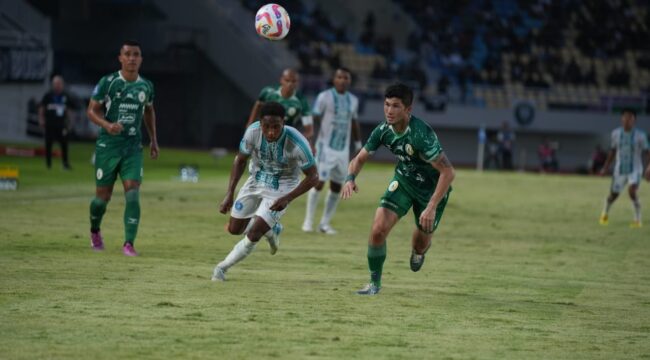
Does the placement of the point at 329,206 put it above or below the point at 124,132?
below

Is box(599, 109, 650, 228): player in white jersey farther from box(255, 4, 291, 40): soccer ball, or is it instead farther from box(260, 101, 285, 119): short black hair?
box(260, 101, 285, 119): short black hair

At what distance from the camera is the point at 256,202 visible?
1317 cm

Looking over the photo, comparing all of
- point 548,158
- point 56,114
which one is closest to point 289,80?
point 56,114

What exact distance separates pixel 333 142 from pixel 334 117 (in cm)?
43

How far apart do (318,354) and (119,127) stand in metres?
6.88

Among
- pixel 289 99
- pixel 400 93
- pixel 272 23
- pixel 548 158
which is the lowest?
pixel 548 158

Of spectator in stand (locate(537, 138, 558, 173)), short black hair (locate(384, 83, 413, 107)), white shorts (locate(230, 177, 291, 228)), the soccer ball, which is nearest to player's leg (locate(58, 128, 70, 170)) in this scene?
the soccer ball

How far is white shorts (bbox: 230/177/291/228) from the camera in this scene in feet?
42.2

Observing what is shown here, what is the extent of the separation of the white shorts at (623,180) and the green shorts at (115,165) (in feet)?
41.9

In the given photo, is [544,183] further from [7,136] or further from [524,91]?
[7,136]

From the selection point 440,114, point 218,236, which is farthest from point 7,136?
point 218,236

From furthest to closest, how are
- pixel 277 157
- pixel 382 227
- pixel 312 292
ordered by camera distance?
pixel 277 157 < pixel 312 292 < pixel 382 227

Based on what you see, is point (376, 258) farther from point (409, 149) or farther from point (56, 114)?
point (56, 114)

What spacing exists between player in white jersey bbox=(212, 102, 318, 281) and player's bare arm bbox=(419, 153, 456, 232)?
4.44ft
